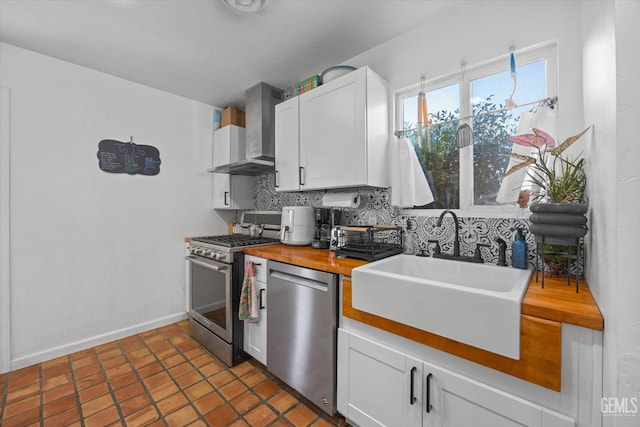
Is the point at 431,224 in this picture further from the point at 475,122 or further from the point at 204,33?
the point at 204,33

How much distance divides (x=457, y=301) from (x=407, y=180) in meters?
1.04

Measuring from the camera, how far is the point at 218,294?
212cm

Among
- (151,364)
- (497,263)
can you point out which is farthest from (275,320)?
(497,263)

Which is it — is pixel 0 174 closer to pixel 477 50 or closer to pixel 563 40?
pixel 477 50

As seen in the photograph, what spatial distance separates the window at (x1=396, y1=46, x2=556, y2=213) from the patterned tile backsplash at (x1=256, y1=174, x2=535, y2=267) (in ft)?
0.32

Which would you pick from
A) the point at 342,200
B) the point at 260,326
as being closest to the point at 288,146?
the point at 342,200

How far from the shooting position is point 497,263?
4.80 ft

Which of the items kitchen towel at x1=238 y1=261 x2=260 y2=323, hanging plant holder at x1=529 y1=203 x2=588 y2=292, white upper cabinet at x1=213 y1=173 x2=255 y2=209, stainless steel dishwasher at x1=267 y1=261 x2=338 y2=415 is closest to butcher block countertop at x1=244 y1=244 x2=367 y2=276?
stainless steel dishwasher at x1=267 y1=261 x2=338 y2=415

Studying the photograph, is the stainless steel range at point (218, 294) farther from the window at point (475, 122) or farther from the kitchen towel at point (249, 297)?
the window at point (475, 122)

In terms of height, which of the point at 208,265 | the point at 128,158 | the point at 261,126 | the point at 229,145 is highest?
the point at 261,126

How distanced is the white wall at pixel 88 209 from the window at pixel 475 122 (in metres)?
2.44

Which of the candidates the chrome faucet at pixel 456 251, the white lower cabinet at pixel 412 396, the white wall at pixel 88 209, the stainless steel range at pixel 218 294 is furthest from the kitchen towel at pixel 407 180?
the white wall at pixel 88 209

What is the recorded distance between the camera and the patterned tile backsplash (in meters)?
1.49

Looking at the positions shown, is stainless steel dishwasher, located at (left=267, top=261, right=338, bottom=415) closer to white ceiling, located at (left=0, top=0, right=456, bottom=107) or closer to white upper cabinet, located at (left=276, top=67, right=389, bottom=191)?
white upper cabinet, located at (left=276, top=67, right=389, bottom=191)
